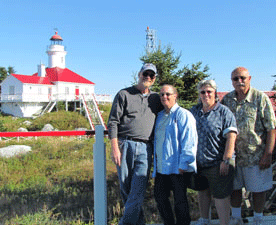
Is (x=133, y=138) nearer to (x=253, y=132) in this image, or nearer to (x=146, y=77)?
(x=146, y=77)

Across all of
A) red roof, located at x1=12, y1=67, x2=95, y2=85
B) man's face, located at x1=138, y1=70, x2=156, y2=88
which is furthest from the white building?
man's face, located at x1=138, y1=70, x2=156, y2=88

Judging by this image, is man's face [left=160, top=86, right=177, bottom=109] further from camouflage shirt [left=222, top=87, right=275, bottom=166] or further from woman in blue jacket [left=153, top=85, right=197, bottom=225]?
camouflage shirt [left=222, top=87, right=275, bottom=166]

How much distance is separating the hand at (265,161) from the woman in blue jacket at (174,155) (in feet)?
2.71

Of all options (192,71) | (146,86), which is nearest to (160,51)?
(192,71)

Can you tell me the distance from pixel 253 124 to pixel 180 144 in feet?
2.89

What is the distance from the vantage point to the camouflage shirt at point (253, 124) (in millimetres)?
3242

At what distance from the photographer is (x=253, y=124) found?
3.26 m

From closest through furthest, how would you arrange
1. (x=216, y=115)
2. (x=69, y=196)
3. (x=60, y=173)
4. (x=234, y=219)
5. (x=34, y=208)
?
(x=216, y=115) < (x=234, y=219) < (x=34, y=208) < (x=69, y=196) < (x=60, y=173)

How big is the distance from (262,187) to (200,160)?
2.73 ft

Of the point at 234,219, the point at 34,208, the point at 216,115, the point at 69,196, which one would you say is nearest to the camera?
the point at 216,115

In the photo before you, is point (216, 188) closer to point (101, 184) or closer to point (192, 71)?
point (101, 184)

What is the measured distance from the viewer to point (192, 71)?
842cm

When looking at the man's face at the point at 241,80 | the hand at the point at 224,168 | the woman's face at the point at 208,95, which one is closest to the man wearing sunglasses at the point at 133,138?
the woman's face at the point at 208,95

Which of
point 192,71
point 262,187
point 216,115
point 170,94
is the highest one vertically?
point 192,71
